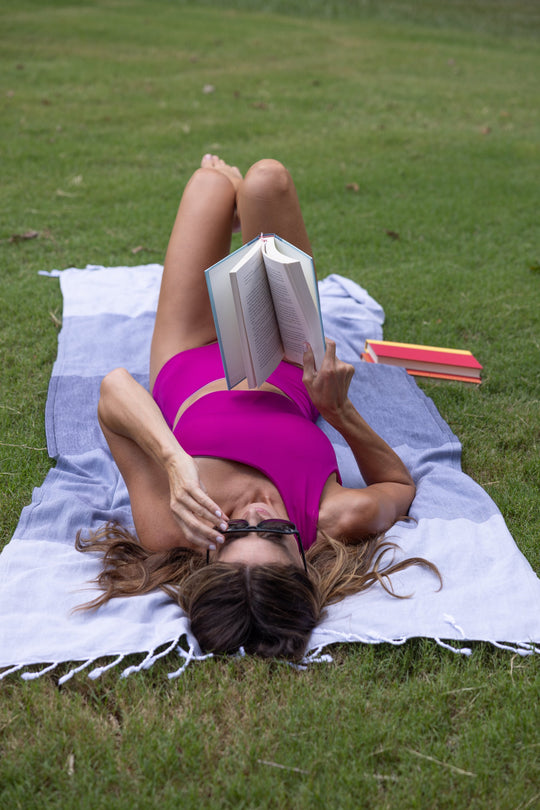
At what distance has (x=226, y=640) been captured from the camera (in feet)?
7.33

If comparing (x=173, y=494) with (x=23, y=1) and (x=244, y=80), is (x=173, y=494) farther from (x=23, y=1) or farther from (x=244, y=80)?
(x=23, y=1)

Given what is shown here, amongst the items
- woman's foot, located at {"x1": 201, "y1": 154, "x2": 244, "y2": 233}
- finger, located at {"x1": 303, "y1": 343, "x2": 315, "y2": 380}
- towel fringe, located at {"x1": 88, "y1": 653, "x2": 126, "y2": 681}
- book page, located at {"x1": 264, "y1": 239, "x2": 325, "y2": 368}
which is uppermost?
woman's foot, located at {"x1": 201, "y1": 154, "x2": 244, "y2": 233}

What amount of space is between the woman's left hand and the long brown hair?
1.52 ft

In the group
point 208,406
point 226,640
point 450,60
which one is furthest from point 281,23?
point 226,640

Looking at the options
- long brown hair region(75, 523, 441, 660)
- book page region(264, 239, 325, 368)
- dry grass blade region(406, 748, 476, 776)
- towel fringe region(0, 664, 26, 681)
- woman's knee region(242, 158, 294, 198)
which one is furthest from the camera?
woman's knee region(242, 158, 294, 198)

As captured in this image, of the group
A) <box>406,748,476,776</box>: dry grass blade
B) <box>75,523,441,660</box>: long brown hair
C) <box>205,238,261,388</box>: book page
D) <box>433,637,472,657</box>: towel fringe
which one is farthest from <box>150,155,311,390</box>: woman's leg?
<box>406,748,476,776</box>: dry grass blade

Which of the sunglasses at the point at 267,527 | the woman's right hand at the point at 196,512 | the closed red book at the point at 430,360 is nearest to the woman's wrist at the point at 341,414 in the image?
the sunglasses at the point at 267,527

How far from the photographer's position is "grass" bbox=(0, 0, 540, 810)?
1.91 meters

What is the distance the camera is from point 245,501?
101 inches

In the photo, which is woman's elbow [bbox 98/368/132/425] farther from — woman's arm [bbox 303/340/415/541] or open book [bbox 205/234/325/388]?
woman's arm [bbox 303/340/415/541]

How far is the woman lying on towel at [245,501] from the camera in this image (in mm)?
2256

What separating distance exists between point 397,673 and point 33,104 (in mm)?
8361

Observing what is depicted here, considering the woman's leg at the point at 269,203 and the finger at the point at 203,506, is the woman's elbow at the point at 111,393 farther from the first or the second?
the woman's leg at the point at 269,203

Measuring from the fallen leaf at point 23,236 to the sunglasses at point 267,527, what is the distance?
3897 millimetres
